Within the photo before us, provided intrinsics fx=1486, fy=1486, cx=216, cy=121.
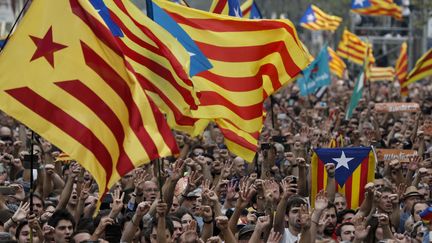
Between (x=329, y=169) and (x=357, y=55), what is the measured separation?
2078cm

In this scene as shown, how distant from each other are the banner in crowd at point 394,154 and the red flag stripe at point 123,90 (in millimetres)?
6656

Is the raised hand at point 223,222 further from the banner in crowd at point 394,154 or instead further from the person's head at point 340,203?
the banner in crowd at point 394,154

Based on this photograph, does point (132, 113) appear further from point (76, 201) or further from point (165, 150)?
point (76, 201)

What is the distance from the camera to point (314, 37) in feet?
193

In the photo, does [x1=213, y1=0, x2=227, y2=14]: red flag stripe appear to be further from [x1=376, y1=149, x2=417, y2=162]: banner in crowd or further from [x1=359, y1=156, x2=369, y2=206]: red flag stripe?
[x1=376, y1=149, x2=417, y2=162]: banner in crowd

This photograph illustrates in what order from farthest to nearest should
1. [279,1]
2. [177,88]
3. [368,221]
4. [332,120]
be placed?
[279,1] → [332,120] → [368,221] → [177,88]

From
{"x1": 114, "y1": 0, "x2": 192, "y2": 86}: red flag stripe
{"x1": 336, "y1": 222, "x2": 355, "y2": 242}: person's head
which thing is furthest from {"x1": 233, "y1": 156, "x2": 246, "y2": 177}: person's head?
{"x1": 114, "y1": 0, "x2": 192, "y2": 86}: red flag stripe

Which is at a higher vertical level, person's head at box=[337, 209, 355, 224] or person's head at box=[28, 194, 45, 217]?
person's head at box=[28, 194, 45, 217]

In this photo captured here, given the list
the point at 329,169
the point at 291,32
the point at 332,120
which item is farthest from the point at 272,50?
the point at 332,120

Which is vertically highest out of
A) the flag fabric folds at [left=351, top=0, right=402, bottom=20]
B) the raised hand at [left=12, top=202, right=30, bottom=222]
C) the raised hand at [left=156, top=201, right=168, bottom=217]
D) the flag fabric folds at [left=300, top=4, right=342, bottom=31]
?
the flag fabric folds at [left=351, top=0, right=402, bottom=20]

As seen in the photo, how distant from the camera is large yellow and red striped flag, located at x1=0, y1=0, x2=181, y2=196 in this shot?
31.5ft

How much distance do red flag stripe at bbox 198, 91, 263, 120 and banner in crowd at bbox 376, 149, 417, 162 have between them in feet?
10.1

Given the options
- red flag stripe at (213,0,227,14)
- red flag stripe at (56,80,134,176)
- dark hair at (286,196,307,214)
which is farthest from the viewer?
red flag stripe at (213,0,227,14)

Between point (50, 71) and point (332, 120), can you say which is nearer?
point (50, 71)
